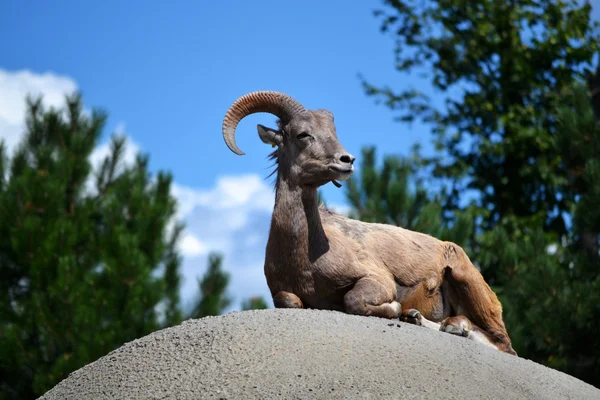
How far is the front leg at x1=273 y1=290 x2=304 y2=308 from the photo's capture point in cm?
720

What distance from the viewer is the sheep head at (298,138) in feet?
23.2

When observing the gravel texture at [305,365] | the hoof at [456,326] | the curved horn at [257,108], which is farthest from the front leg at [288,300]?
the hoof at [456,326]

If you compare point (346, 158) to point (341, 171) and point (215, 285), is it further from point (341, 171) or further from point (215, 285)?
point (215, 285)

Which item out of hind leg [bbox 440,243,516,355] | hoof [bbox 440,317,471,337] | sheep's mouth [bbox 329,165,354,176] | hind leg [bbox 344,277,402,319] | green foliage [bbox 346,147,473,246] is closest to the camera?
sheep's mouth [bbox 329,165,354,176]

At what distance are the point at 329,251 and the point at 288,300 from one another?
506mm

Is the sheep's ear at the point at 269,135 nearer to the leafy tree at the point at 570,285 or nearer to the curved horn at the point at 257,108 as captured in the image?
the curved horn at the point at 257,108

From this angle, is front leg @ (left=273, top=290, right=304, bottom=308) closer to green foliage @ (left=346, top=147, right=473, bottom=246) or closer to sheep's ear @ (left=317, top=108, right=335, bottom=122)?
sheep's ear @ (left=317, top=108, right=335, bottom=122)

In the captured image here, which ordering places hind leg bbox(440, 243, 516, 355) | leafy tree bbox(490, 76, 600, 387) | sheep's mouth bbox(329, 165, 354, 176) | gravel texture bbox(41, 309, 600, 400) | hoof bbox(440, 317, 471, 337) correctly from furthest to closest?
leafy tree bbox(490, 76, 600, 387) < hind leg bbox(440, 243, 516, 355) < hoof bbox(440, 317, 471, 337) < sheep's mouth bbox(329, 165, 354, 176) < gravel texture bbox(41, 309, 600, 400)

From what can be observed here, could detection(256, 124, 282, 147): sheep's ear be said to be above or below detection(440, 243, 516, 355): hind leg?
above

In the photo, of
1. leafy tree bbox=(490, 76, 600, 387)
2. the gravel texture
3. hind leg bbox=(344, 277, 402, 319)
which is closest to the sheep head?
hind leg bbox=(344, 277, 402, 319)

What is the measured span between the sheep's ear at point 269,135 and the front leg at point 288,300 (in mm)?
1231

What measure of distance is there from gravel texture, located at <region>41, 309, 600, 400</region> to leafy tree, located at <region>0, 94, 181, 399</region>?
919 cm

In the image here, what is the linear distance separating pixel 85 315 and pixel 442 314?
387 inches

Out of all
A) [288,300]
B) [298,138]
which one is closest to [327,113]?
[298,138]
